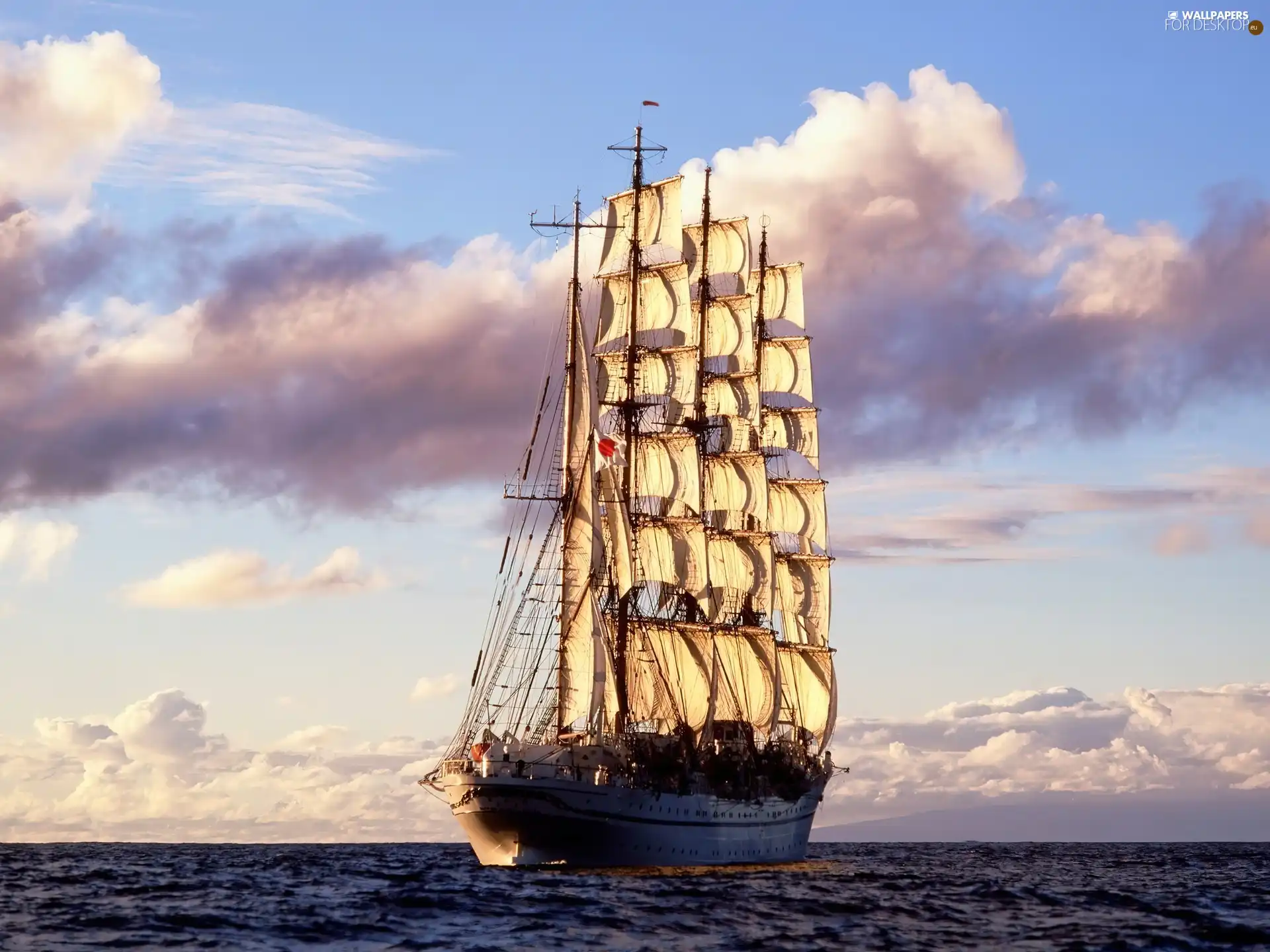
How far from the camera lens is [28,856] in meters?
161

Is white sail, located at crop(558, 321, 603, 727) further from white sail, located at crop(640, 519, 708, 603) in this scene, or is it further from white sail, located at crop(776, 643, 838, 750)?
white sail, located at crop(776, 643, 838, 750)

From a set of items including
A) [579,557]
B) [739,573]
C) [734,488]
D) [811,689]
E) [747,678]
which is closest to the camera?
[579,557]

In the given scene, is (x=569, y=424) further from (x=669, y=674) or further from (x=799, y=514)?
(x=799, y=514)

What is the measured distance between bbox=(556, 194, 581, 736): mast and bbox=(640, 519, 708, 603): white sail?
23017 mm

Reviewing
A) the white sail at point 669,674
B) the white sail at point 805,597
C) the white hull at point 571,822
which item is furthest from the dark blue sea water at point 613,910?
the white sail at point 805,597

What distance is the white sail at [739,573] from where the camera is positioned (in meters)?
137

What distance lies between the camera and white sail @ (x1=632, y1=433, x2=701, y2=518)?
12719cm

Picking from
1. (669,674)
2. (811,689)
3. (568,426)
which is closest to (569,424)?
(568,426)

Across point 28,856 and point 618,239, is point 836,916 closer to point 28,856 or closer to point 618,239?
point 618,239

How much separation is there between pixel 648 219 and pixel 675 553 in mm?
24628

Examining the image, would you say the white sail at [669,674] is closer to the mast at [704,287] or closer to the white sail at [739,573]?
the white sail at [739,573]

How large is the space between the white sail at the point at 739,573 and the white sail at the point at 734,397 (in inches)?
402

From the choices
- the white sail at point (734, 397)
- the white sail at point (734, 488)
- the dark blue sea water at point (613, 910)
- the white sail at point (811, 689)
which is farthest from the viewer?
the white sail at point (811, 689)

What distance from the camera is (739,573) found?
459 ft
